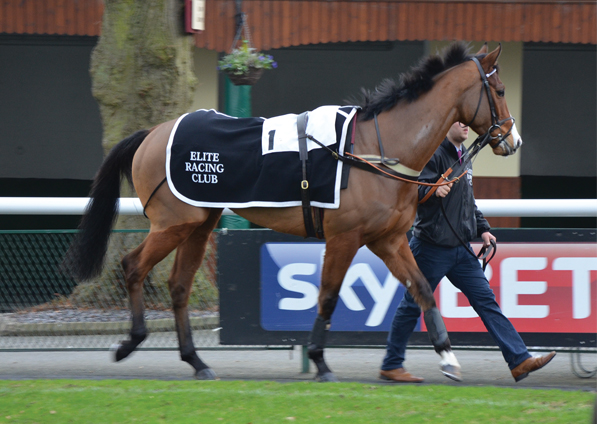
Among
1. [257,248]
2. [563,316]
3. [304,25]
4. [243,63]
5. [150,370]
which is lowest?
[150,370]

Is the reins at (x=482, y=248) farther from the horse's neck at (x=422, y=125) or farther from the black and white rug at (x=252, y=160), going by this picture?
the black and white rug at (x=252, y=160)

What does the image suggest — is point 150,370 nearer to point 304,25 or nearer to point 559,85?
point 304,25

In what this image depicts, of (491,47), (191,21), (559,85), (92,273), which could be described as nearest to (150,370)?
(92,273)

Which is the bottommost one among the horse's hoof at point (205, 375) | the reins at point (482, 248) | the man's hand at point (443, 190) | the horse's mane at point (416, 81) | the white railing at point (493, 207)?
the horse's hoof at point (205, 375)

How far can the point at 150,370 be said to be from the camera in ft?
17.6

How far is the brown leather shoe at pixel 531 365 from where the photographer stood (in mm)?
4582

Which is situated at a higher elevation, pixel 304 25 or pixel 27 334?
pixel 304 25

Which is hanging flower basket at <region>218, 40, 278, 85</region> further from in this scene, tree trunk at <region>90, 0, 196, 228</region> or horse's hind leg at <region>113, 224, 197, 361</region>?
horse's hind leg at <region>113, 224, 197, 361</region>

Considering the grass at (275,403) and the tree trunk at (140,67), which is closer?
the grass at (275,403)

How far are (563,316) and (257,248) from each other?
2159mm

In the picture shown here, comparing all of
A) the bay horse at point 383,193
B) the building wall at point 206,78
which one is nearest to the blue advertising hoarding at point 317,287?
the bay horse at point 383,193

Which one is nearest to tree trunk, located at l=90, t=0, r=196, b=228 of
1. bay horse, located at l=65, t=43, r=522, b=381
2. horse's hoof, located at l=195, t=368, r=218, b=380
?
bay horse, located at l=65, t=43, r=522, b=381

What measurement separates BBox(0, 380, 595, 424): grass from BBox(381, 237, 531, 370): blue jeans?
0.26 meters

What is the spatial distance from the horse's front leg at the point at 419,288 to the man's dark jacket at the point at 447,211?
0.59ft
